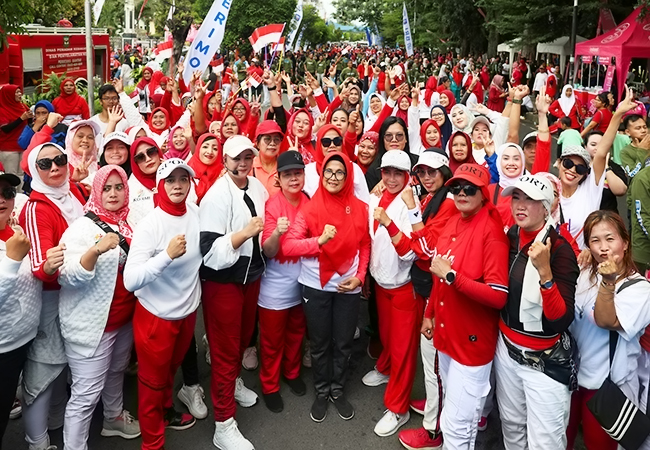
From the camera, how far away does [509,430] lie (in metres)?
3.39

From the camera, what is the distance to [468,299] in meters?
3.26

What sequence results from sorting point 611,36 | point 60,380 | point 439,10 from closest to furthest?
1. point 60,380
2. point 611,36
3. point 439,10

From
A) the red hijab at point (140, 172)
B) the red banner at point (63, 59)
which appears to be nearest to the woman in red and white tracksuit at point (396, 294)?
the red hijab at point (140, 172)

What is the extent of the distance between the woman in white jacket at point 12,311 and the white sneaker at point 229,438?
51.9 inches

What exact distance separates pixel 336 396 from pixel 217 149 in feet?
7.88

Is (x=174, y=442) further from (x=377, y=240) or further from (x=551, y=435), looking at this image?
(x=551, y=435)

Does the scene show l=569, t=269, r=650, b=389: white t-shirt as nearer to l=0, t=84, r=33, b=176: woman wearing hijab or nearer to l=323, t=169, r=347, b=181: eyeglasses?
l=323, t=169, r=347, b=181: eyeglasses

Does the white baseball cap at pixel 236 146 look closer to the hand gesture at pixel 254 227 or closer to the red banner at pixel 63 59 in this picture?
the hand gesture at pixel 254 227

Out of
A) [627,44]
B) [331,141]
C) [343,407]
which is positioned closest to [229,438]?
[343,407]

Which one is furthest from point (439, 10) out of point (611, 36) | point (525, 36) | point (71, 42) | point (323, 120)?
point (323, 120)

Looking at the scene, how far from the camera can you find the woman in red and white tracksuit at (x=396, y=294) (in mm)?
4070

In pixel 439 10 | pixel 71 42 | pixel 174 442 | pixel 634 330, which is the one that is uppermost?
pixel 439 10

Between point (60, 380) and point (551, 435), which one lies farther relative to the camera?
point (60, 380)

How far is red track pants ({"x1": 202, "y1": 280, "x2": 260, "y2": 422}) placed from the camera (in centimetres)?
390
